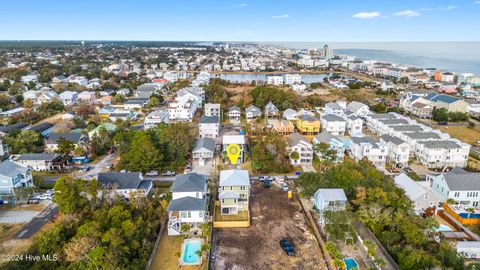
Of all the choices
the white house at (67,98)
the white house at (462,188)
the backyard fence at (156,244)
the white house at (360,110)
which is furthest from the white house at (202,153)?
the white house at (67,98)

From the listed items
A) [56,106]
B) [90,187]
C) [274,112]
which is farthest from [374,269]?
[56,106]

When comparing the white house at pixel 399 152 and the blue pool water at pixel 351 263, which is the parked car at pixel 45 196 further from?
the white house at pixel 399 152

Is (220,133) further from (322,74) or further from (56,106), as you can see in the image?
(322,74)

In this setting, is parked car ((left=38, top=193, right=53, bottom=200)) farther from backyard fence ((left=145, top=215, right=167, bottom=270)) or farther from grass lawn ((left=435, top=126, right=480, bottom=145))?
grass lawn ((left=435, top=126, right=480, bottom=145))

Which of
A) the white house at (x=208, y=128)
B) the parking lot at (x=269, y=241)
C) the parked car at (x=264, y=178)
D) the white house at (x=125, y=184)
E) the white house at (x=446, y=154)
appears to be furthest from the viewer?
the white house at (x=208, y=128)

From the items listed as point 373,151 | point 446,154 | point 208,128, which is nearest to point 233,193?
point 373,151

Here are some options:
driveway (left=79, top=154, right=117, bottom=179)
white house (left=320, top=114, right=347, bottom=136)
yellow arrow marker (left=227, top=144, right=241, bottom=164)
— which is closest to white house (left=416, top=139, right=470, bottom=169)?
white house (left=320, top=114, right=347, bottom=136)

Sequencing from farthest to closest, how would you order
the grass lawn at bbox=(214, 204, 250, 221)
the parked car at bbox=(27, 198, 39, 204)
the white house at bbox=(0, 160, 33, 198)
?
the parked car at bbox=(27, 198, 39, 204), the white house at bbox=(0, 160, 33, 198), the grass lawn at bbox=(214, 204, 250, 221)
